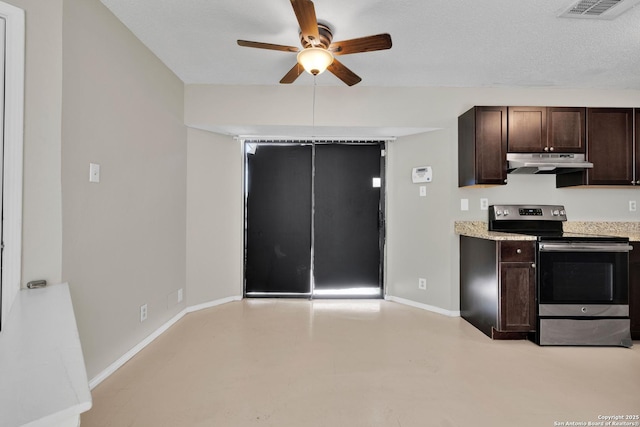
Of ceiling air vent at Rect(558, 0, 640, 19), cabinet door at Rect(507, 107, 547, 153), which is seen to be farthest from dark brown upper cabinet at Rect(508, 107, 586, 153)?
ceiling air vent at Rect(558, 0, 640, 19)

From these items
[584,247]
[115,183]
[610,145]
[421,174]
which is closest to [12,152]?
[115,183]

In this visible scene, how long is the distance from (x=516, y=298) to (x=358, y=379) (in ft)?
5.14

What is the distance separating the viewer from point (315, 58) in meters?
1.94

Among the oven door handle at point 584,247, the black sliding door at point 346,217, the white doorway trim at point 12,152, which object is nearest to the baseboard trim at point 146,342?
the white doorway trim at point 12,152

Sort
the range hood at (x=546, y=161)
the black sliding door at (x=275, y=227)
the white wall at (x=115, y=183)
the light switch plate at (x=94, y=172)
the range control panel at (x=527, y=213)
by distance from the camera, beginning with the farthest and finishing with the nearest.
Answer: the black sliding door at (x=275, y=227) < the range control panel at (x=527, y=213) < the range hood at (x=546, y=161) < the light switch plate at (x=94, y=172) < the white wall at (x=115, y=183)

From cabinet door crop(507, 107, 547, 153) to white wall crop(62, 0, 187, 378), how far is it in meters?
3.32

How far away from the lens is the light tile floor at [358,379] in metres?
1.61

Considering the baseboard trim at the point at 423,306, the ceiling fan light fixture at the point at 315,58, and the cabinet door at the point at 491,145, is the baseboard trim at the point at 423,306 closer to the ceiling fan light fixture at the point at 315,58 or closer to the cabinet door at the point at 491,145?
the cabinet door at the point at 491,145

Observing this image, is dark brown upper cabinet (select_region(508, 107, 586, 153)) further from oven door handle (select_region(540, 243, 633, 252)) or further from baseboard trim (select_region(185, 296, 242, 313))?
baseboard trim (select_region(185, 296, 242, 313))

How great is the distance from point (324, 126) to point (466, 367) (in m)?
2.52

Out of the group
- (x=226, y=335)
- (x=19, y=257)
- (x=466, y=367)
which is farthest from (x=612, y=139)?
(x=19, y=257)

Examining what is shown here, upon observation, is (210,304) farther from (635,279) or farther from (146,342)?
(635,279)

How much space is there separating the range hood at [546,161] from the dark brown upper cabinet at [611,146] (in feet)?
0.50

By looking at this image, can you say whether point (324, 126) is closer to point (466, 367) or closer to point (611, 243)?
point (466, 367)
